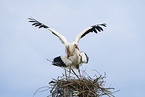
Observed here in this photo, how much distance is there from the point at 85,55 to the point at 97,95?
0.95 metres

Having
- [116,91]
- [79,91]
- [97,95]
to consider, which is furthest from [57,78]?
[116,91]

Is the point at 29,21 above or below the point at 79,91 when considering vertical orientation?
above

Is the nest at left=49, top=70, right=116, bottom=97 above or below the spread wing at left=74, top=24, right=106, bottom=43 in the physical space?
below

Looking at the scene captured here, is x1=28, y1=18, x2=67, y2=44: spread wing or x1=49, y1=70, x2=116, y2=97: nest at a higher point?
x1=28, y1=18, x2=67, y2=44: spread wing

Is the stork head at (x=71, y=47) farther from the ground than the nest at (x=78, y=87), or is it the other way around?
the stork head at (x=71, y=47)

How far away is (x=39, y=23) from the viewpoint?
14.4 feet

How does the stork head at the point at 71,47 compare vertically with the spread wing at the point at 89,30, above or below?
below

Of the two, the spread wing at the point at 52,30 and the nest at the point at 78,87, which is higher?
the spread wing at the point at 52,30

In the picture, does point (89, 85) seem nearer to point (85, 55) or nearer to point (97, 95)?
point (97, 95)

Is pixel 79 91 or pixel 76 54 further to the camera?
pixel 76 54

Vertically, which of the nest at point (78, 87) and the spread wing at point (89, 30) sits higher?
the spread wing at point (89, 30)

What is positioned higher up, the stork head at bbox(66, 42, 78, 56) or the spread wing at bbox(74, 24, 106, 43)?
the spread wing at bbox(74, 24, 106, 43)

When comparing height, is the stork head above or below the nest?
above

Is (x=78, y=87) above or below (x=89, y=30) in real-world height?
below
